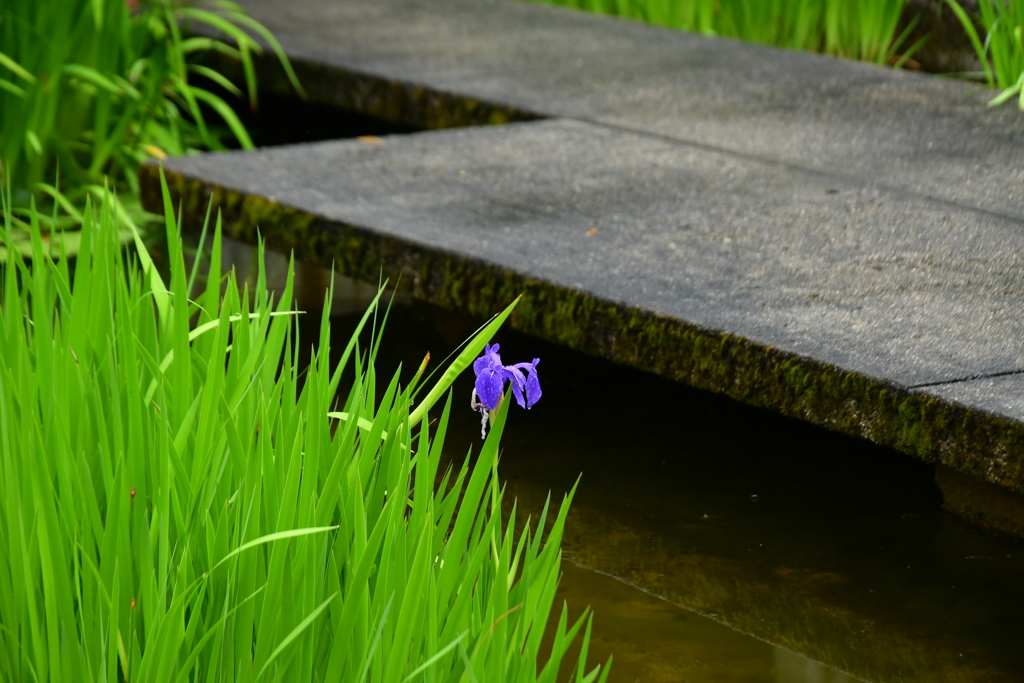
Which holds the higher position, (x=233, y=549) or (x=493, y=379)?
(x=493, y=379)

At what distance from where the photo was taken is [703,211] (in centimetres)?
257

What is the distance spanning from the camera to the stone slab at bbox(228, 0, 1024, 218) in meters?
2.97

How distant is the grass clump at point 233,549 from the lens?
1.05 meters

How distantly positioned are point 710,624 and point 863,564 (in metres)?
0.31

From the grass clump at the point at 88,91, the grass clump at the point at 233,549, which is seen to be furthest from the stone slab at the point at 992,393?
the grass clump at the point at 88,91

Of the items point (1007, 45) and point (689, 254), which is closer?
point (689, 254)

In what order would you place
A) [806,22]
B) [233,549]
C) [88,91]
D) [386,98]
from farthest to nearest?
[806,22], [386,98], [88,91], [233,549]

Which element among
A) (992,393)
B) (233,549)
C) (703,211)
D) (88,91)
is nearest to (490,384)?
(233,549)

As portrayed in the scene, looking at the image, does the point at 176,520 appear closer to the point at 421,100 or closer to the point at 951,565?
the point at 951,565

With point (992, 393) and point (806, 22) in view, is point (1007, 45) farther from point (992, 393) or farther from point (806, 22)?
point (992, 393)

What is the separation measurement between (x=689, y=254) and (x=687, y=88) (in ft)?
4.48

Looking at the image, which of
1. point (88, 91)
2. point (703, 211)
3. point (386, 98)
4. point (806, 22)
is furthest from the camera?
point (806, 22)

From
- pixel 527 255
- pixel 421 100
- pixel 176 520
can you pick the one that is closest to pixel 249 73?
pixel 421 100

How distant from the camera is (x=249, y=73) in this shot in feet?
11.8
